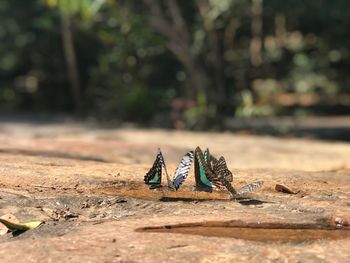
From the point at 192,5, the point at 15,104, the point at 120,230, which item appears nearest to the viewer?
the point at 120,230

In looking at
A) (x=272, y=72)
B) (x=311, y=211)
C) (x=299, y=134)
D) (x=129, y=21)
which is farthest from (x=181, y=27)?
(x=311, y=211)

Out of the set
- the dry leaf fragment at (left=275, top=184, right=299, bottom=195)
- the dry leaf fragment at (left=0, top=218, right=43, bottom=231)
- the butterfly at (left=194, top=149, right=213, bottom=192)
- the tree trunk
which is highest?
the tree trunk

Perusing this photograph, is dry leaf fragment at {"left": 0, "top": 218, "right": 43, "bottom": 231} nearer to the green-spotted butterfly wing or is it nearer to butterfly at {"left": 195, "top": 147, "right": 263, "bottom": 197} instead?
the green-spotted butterfly wing

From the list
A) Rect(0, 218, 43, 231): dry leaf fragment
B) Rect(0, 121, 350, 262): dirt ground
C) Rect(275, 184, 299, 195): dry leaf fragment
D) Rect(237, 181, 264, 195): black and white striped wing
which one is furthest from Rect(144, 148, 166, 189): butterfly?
Rect(275, 184, 299, 195): dry leaf fragment

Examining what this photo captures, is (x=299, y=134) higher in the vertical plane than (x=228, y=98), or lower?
lower

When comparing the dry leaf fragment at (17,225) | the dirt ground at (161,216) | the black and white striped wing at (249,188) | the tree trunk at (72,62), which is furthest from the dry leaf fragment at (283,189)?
the tree trunk at (72,62)

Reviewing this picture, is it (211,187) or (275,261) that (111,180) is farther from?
(275,261)
